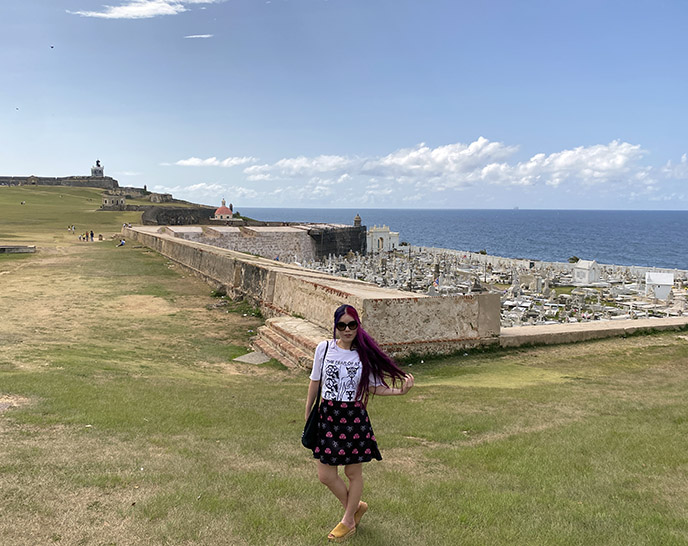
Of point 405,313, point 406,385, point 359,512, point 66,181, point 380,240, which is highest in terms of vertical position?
point 66,181

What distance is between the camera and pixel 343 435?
322cm

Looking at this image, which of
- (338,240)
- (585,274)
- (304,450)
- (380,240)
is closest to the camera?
(304,450)

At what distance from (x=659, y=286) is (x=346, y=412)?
23126 mm

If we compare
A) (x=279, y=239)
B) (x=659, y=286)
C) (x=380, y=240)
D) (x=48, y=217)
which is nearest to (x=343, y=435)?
(x=659, y=286)

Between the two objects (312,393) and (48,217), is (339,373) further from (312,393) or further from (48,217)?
(48,217)

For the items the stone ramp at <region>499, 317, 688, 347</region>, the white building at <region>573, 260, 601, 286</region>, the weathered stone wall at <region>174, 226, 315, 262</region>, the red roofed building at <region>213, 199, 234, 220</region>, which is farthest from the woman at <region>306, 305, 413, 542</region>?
the red roofed building at <region>213, 199, 234, 220</region>

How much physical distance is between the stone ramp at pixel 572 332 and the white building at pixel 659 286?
40.0 feet

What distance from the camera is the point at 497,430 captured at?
17.5 ft

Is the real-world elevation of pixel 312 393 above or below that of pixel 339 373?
below

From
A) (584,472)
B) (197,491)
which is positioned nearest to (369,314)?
(584,472)

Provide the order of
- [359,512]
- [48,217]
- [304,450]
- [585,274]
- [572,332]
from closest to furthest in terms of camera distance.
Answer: [359,512], [304,450], [572,332], [585,274], [48,217]

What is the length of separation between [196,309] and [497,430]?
915 centimetres

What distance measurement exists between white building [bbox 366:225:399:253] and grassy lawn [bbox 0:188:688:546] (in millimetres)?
40674

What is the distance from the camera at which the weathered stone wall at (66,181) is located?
86.9 m
